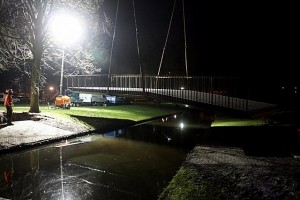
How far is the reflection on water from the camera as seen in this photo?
9.42 metres

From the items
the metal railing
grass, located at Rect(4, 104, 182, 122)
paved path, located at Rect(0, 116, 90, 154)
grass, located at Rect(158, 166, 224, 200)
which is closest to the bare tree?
grass, located at Rect(4, 104, 182, 122)

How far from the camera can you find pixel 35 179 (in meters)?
10.7

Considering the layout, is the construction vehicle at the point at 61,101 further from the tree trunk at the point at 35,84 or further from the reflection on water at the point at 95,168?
the reflection on water at the point at 95,168

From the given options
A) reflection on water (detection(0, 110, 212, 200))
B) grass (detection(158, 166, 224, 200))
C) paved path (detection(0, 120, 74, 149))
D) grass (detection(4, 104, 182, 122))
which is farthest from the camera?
grass (detection(4, 104, 182, 122))

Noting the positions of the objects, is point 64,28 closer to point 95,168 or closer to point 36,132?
point 36,132

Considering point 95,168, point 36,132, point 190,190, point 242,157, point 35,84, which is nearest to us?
point 190,190

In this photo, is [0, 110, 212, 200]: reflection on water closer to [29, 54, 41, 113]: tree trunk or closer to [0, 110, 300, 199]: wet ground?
[0, 110, 300, 199]: wet ground

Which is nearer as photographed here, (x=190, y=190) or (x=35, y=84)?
(x=190, y=190)

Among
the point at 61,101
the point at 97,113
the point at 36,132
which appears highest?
the point at 61,101

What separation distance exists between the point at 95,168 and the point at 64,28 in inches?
572

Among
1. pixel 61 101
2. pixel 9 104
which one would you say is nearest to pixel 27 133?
pixel 9 104

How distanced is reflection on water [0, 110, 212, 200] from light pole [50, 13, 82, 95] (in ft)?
30.0

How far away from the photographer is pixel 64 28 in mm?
23641

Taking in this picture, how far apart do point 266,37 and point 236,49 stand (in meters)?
4.66
